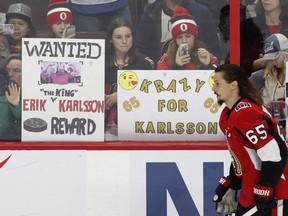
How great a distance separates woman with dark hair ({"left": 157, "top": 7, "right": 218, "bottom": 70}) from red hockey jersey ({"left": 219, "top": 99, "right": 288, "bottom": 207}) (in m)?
1.06

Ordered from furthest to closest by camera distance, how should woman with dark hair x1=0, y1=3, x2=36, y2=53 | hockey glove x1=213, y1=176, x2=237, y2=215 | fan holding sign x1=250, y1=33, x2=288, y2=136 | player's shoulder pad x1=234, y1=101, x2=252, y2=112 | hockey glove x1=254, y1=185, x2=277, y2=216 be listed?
fan holding sign x1=250, y1=33, x2=288, y2=136 → woman with dark hair x1=0, y1=3, x2=36, y2=53 → hockey glove x1=213, y1=176, x2=237, y2=215 → player's shoulder pad x1=234, y1=101, x2=252, y2=112 → hockey glove x1=254, y1=185, x2=277, y2=216

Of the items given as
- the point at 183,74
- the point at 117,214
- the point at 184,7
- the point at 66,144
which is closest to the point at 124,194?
the point at 117,214

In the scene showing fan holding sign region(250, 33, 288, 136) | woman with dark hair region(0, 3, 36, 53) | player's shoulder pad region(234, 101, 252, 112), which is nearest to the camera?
player's shoulder pad region(234, 101, 252, 112)

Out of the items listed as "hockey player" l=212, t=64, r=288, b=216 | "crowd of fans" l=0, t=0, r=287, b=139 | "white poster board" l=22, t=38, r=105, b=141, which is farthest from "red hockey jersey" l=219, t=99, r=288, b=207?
"white poster board" l=22, t=38, r=105, b=141

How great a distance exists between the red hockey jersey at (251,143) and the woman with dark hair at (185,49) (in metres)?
1.06

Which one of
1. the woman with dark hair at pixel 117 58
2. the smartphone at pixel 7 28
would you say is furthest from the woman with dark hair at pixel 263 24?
the smartphone at pixel 7 28

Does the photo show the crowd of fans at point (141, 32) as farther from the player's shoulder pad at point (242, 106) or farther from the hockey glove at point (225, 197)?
the player's shoulder pad at point (242, 106)

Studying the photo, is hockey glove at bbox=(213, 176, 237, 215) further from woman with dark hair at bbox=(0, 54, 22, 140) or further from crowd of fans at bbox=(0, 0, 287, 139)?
woman with dark hair at bbox=(0, 54, 22, 140)

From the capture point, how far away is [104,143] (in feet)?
19.4

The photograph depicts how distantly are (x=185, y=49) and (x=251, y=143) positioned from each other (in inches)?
56.0

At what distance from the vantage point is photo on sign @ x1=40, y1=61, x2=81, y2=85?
5922 mm

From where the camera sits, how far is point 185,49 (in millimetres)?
5977

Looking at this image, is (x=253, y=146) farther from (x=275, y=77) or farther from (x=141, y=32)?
(x=141, y=32)

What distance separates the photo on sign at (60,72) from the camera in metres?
5.92
